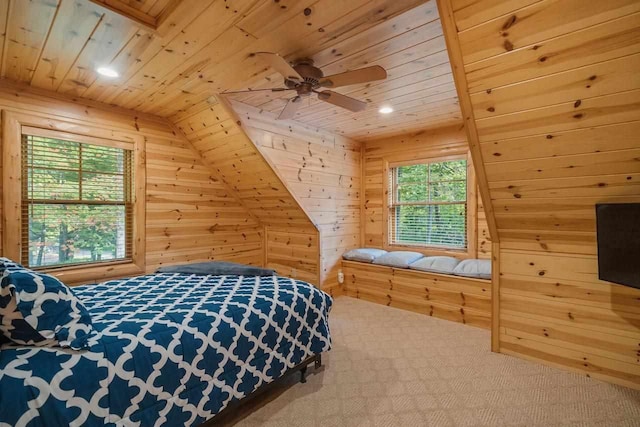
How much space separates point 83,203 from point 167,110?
131cm

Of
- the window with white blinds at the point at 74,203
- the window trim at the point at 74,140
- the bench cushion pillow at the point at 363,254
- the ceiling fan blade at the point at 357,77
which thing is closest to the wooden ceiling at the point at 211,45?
the ceiling fan blade at the point at 357,77

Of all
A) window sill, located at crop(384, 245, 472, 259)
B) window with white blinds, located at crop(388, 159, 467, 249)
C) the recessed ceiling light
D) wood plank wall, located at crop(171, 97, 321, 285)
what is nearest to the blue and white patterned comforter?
wood plank wall, located at crop(171, 97, 321, 285)

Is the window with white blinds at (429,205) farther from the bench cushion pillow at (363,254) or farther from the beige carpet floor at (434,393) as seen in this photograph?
the beige carpet floor at (434,393)

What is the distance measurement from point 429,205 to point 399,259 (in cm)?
97

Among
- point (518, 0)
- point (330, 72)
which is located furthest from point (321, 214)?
point (518, 0)

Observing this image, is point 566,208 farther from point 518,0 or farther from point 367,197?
point 367,197

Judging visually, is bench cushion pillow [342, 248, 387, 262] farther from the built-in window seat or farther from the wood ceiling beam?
the wood ceiling beam

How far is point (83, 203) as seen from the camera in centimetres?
310

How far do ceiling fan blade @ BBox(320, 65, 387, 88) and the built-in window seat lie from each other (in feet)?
8.03

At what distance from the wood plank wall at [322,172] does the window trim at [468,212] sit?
0.46m

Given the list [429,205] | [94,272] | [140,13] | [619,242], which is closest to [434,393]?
[619,242]

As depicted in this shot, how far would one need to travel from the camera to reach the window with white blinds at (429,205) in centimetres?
399

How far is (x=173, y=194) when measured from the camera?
12.3ft

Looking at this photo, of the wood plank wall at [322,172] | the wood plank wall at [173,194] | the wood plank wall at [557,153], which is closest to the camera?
the wood plank wall at [557,153]
